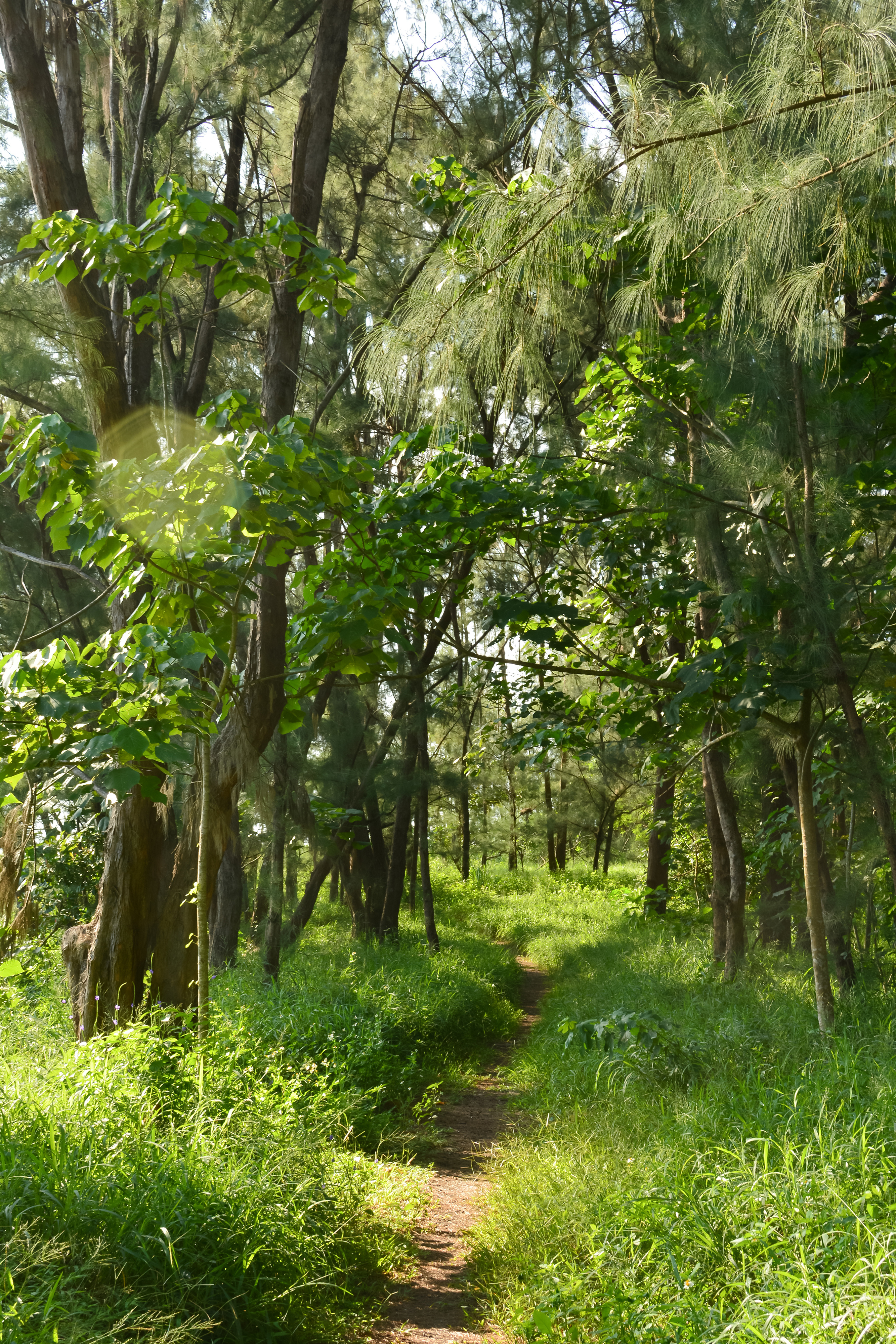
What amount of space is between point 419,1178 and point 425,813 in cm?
674

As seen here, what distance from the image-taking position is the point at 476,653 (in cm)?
509

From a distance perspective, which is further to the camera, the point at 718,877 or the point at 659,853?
the point at 659,853

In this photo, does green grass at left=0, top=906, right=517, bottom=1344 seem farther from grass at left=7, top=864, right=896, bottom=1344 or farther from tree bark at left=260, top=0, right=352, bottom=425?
tree bark at left=260, top=0, right=352, bottom=425

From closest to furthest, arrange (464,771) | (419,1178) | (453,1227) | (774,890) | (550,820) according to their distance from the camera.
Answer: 1. (453,1227)
2. (419,1178)
3. (774,890)
4. (464,771)
5. (550,820)

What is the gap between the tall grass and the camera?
2.46 m

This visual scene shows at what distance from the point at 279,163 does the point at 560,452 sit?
556cm

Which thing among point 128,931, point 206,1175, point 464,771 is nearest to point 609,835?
point 464,771

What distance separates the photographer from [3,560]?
36.0 feet

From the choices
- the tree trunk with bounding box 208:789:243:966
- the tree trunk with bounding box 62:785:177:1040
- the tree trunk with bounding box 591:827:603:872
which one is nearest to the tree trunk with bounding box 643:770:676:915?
the tree trunk with bounding box 208:789:243:966

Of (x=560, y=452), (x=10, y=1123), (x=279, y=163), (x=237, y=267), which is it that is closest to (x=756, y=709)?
(x=560, y=452)

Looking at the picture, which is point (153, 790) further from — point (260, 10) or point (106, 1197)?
point (260, 10)

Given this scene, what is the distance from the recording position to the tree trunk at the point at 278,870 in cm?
707

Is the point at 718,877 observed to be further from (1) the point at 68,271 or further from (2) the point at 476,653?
(1) the point at 68,271

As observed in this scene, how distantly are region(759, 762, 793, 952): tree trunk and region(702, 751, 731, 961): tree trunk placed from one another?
1.12ft
